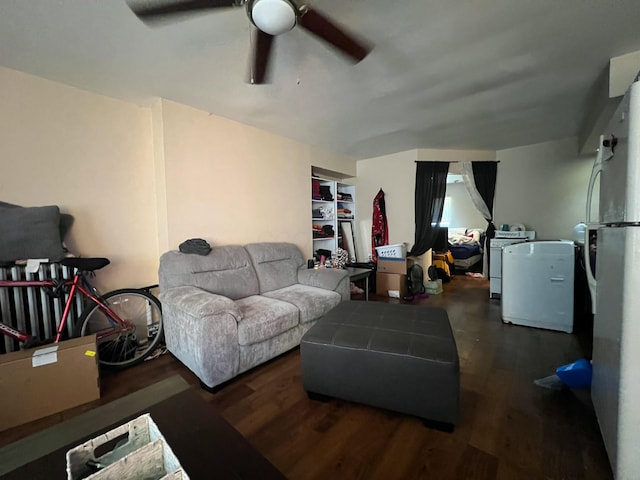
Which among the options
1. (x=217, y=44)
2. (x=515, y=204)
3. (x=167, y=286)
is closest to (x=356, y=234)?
(x=515, y=204)

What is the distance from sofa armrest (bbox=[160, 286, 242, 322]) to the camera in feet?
5.44

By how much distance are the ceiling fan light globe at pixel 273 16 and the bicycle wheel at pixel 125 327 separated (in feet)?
7.38

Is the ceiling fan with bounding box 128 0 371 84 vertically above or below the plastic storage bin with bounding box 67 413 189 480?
above

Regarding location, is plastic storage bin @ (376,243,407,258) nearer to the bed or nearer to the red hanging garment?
the red hanging garment

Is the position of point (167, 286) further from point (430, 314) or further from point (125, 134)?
point (430, 314)

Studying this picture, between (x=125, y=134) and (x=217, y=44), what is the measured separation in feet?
4.65

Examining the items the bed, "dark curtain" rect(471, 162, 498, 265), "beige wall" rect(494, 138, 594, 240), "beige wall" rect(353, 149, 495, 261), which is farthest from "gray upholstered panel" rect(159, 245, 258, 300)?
the bed

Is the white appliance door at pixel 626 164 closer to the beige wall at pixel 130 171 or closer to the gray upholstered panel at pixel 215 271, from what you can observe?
the gray upholstered panel at pixel 215 271

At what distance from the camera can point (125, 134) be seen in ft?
7.63

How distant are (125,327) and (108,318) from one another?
0.16m

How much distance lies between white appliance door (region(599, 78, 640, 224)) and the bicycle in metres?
3.06

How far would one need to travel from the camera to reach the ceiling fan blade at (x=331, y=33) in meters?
1.18

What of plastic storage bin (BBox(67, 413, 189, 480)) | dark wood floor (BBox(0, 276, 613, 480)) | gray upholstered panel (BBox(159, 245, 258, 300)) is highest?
gray upholstered panel (BBox(159, 245, 258, 300))

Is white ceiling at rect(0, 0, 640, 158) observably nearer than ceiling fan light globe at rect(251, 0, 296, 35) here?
No
